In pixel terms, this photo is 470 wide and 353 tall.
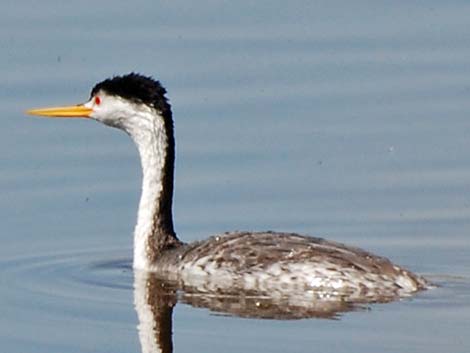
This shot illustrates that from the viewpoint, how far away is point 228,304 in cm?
1520

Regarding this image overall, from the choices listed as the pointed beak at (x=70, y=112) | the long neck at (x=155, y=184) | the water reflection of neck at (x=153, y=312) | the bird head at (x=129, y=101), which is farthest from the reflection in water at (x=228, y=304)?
the pointed beak at (x=70, y=112)

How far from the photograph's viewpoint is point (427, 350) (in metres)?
13.5

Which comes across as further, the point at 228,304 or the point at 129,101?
the point at 129,101

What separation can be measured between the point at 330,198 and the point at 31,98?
3456 millimetres

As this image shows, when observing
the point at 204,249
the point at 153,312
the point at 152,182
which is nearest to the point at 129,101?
the point at 152,182

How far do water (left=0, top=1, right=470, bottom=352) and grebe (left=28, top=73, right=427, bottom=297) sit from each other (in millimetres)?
315

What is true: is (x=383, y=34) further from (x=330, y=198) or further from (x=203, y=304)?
(x=203, y=304)

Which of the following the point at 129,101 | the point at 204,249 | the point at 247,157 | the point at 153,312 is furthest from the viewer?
the point at 247,157

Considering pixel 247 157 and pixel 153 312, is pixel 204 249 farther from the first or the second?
pixel 247 157

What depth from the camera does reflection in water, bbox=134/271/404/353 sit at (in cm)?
1462

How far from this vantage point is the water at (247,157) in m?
14.6

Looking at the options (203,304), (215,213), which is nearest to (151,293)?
(203,304)

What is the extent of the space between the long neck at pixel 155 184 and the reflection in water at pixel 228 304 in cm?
70

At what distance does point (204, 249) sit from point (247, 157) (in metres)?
2.74
